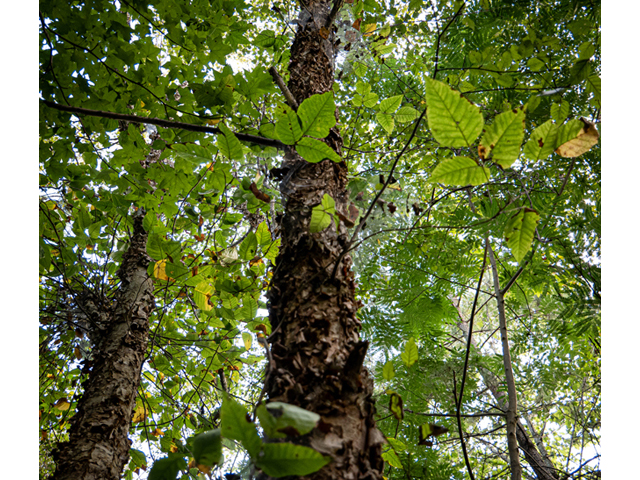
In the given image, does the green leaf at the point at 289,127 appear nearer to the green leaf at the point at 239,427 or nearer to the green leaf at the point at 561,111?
the green leaf at the point at 239,427

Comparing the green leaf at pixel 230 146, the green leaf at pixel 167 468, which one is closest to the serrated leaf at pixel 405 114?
the green leaf at pixel 230 146

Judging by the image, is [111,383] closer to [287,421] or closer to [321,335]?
[321,335]

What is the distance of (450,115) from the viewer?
2.01 feet

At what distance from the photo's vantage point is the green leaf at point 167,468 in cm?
68

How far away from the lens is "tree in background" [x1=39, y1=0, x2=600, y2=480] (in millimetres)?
732

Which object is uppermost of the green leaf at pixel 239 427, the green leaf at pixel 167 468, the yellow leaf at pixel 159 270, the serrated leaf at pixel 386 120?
the serrated leaf at pixel 386 120

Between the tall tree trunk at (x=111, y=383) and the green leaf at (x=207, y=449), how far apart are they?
2.16m

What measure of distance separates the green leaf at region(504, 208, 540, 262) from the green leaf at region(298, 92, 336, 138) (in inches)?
18.4

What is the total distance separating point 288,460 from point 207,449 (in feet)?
0.51

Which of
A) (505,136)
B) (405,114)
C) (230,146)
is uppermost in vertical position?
(405,114)

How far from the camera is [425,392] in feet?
8.36

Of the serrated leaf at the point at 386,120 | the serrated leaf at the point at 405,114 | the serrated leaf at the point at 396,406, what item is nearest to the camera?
the serrated leaf at the point at 396,406

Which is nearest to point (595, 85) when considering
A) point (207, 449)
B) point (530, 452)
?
point (207, 449)

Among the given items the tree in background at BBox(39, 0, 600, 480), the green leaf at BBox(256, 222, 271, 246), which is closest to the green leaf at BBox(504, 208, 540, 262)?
the tree in background at BBox(39, 0, 600, 480)
